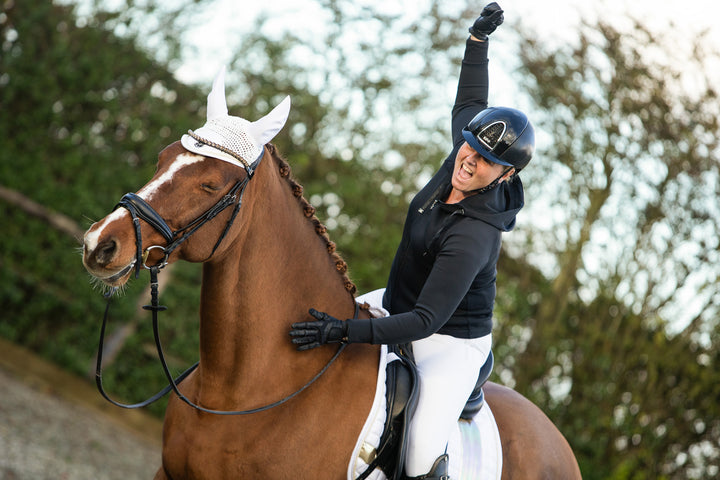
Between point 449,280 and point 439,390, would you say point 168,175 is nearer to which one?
point 449,280

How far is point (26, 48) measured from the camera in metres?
7.68

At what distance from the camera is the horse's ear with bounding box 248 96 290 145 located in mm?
2656

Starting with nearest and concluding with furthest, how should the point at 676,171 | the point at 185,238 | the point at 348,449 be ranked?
the point at 185,238, the point at 348,449, the point at 676,171

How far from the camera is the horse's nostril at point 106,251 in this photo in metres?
2.26

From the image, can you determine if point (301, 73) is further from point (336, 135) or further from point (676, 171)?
point (676, 171)

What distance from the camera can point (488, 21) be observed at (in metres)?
3.43

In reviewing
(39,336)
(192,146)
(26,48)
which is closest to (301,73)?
(26,48)

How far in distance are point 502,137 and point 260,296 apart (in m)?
1.25

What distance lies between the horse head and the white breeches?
112cm

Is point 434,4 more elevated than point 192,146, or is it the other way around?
point 192,146

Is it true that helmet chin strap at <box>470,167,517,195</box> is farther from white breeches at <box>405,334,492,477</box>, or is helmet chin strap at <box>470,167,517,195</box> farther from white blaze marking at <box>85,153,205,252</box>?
white blaze marking at <box>85,153,205,252</box>

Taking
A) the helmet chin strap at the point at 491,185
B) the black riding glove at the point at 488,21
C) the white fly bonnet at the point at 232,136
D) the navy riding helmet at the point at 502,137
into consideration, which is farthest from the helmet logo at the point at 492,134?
the white fly bonnet at the point at 232,136

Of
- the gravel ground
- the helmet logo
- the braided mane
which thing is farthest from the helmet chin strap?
the gravel ground

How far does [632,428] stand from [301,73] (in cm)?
585
